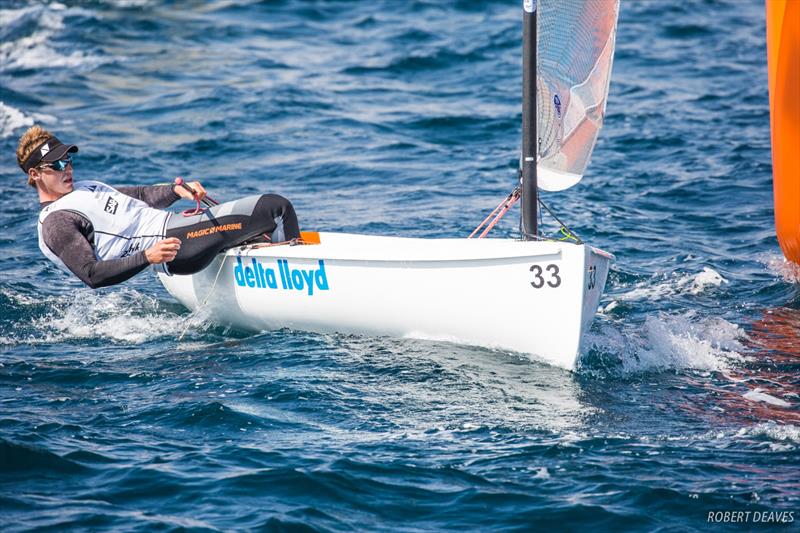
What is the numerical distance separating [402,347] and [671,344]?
154cm

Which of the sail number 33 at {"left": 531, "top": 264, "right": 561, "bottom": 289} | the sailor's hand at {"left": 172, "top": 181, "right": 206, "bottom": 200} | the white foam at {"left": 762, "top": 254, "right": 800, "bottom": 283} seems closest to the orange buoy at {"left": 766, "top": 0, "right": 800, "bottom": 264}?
the white foam at {"left": 762, "top": 254, "right": 800, "bottom": 283}

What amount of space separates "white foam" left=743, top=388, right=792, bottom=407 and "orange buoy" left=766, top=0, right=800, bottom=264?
1811mm

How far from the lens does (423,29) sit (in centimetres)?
1485

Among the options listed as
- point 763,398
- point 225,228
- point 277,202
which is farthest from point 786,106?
point 225,228

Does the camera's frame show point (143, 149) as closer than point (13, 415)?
No

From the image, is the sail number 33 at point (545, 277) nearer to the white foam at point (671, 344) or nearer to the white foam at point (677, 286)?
the white foam at point (671, 344)

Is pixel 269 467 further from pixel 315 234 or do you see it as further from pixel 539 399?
pixel 315 234

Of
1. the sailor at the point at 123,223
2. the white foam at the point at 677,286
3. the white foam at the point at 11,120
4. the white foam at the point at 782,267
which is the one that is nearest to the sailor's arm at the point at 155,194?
the sailor at the point at 123,223

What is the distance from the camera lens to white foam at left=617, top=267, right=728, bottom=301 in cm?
676

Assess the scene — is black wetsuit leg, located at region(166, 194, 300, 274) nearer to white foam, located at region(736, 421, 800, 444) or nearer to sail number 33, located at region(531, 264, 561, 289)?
sail number 33, located at region(531, 264, 561, 289)

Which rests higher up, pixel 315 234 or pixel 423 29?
A: pixel 423 29

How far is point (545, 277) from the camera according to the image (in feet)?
17.1

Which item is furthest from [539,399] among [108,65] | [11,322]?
[108,65]

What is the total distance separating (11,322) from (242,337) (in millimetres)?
1531
